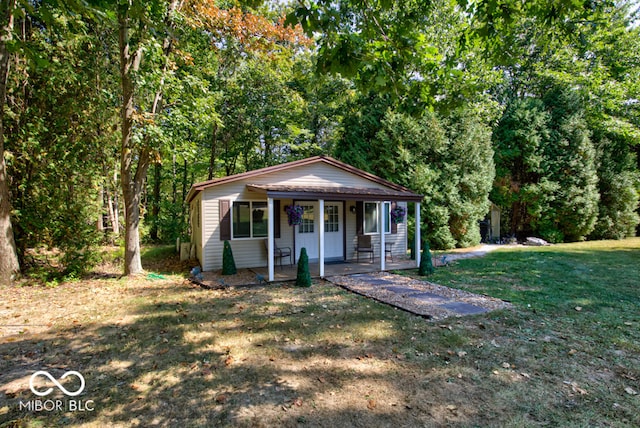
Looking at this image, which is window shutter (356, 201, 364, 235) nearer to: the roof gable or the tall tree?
the roof gable

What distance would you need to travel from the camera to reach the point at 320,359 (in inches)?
146

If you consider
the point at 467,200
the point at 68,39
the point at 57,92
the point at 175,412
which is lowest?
the point at 175,412

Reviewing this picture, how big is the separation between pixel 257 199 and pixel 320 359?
6.56m

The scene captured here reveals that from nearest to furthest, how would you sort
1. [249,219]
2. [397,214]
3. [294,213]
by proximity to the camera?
1. [294,213]
2. [249,219]
3. [397,214]

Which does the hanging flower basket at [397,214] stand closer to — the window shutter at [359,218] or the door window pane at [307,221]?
the window shutter at [359,218]

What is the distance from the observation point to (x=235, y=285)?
7367 mm

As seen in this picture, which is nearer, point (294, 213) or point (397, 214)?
point (294, 213)

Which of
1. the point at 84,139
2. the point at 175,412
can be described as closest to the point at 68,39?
the point at 84,139

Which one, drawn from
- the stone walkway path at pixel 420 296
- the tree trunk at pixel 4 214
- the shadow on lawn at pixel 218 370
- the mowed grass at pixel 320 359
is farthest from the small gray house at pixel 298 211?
the tree trunk at pixel 4 214

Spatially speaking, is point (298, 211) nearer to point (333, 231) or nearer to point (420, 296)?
point (333, 231)

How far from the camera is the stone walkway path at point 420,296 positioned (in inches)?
214

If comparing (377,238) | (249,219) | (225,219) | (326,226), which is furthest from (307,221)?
(377,238)

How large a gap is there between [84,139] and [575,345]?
11539 millimetres

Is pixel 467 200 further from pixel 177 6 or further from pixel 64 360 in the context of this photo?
pixel 64 360
